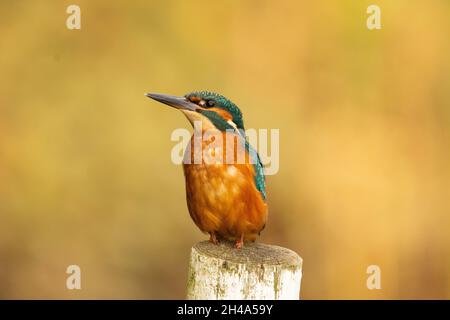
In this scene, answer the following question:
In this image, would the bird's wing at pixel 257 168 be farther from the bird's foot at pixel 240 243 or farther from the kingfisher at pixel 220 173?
the bird's foot at pixel 240 243

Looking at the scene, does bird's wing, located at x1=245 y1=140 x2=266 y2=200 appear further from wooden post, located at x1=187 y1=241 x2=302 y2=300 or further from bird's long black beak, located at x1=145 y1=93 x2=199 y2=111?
wooden post, located at x1=187 y1=241 x2=302 y2=300

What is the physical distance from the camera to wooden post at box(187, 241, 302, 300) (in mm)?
3084

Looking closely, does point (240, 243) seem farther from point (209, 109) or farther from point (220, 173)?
point (209, 109)

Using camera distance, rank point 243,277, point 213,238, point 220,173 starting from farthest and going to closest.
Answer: point 213,238, point 220,173, point 243,277

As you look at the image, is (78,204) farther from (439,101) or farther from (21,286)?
(439,101)

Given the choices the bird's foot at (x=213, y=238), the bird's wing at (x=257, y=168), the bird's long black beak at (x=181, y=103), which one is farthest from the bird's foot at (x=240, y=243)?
the bird's long black beak at (x=181, y=103)

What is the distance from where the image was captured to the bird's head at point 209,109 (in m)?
3.68

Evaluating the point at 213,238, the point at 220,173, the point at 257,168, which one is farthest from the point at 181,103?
the point at 213,238

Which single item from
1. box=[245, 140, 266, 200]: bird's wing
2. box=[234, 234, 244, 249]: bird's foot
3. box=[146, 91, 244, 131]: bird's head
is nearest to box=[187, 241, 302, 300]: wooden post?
box=[234, 234, 244, 249]: bird's foot

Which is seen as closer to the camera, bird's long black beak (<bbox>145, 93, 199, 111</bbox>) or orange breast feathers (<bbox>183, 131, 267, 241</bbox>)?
orange breast feathers (<bbox>183, 131, 267, 241</bbox>)

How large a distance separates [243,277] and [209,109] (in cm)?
102

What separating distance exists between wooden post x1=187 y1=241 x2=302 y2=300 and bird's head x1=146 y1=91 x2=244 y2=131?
76cm

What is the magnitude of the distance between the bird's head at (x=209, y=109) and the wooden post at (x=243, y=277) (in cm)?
76

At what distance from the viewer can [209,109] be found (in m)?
3.68
